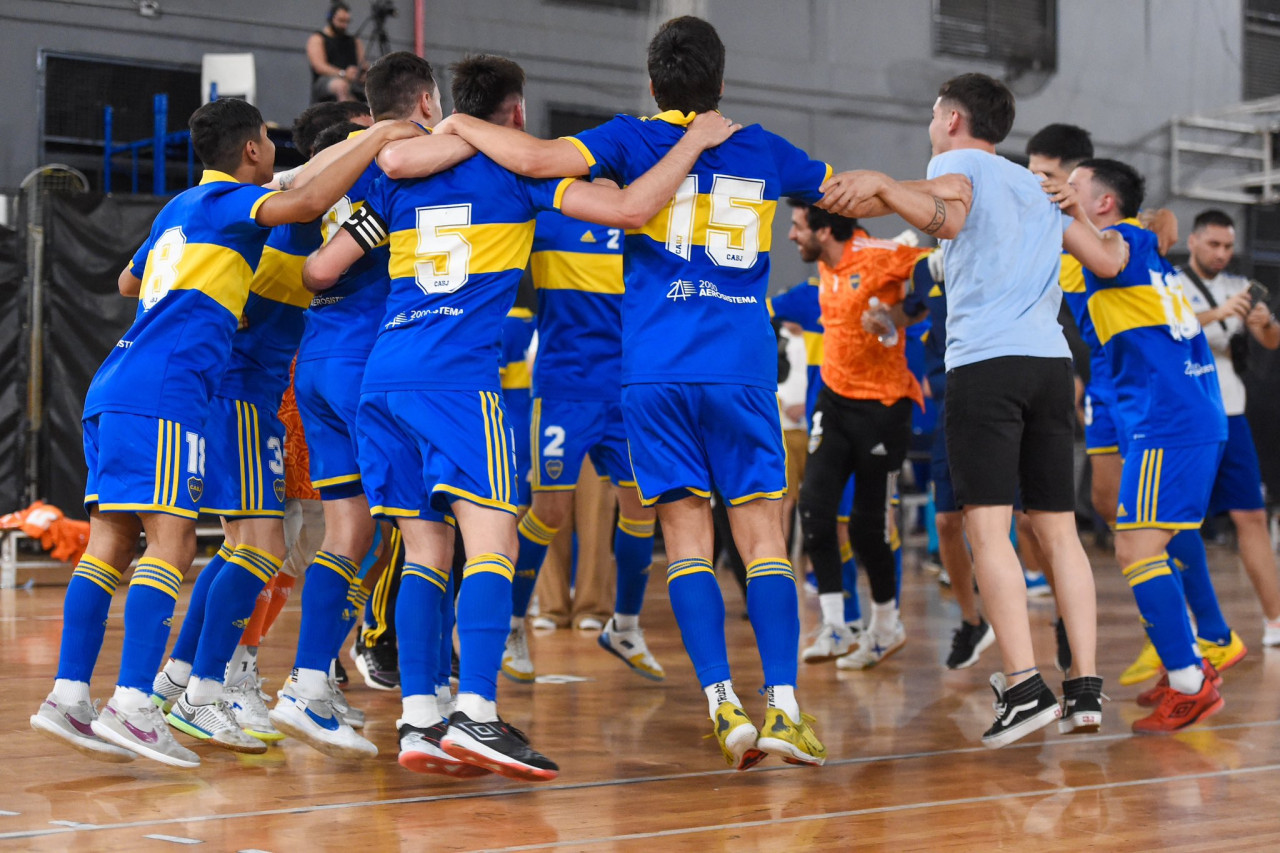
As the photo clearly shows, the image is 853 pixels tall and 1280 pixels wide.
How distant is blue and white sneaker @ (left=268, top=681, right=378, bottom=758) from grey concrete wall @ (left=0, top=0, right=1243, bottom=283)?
963cm

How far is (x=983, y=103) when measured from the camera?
153 inches

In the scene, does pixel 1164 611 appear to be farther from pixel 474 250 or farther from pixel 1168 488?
pixel 474 250

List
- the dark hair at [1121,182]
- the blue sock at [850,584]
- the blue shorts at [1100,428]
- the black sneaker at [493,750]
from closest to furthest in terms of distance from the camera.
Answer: the black sneaker at [493,750], the dark hair at [1121,182], the blue shorts at [1100,428], the blue sock at [850,584]

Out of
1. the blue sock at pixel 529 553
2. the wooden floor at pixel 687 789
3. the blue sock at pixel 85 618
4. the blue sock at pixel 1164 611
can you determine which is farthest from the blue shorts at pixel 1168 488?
the blue sock at pixel 85 618

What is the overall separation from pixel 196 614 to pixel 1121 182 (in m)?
3.37

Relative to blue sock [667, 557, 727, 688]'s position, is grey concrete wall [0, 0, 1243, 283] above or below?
above

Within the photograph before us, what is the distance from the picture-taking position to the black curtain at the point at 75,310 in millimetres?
9328

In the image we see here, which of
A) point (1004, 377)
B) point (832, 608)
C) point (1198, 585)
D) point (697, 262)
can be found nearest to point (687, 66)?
point (697, 262)

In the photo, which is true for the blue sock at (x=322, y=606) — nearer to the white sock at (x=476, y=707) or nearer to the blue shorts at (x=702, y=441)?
the white sock at (x=476, y=707)

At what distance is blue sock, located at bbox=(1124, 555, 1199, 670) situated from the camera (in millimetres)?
4195

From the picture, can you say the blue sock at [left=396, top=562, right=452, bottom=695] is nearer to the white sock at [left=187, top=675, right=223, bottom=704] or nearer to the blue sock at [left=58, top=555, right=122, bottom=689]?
the white sock at [left=187, top=675, right=223, bottom=704]

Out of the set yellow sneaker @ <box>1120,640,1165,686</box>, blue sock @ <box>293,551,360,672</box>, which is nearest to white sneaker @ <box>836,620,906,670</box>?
yellow sneaker @ <box>1120,640,1165,686</box>

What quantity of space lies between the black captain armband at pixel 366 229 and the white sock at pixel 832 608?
2.93m

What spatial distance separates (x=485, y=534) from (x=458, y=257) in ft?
2.32
